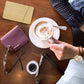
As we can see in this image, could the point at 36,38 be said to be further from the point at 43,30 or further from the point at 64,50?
the point at 64,50

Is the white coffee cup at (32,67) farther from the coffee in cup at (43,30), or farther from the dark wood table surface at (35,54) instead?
the coffee in cup at (43,30)

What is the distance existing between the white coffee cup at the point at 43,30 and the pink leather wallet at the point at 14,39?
0.09 m

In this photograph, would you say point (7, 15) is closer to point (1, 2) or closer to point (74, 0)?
point (1, 2)

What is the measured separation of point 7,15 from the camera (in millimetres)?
938

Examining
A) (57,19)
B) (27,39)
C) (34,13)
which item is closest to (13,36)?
(27,39)

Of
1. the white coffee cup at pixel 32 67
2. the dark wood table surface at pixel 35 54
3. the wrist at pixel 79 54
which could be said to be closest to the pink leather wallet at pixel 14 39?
the dark wood table surface at pixel 35 54

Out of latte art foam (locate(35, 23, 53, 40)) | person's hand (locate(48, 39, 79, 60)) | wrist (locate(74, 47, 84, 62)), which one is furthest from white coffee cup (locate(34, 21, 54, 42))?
wrist (locate(74, 47, 84, 62))

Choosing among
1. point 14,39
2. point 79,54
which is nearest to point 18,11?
point 14,39

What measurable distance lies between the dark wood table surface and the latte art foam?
7 centimetres

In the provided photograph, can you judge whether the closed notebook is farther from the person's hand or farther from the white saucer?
the person's hand

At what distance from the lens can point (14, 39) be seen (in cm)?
93

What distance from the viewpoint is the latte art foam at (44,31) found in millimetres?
909

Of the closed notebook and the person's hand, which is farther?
the closed notebook

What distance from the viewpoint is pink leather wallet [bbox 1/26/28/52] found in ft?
3.02
